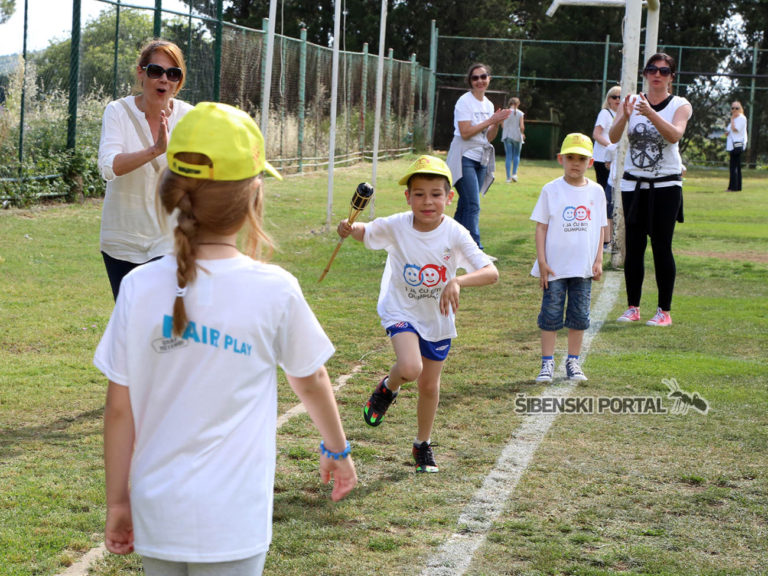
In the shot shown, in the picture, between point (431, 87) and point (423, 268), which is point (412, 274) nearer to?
point (423, 268)

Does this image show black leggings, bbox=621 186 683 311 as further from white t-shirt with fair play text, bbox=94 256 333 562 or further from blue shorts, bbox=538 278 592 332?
white t-shirt with fair play text, bbox=94 256 333 562

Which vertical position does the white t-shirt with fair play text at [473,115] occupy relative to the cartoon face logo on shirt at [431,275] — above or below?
above

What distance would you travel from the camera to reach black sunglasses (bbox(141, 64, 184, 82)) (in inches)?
204

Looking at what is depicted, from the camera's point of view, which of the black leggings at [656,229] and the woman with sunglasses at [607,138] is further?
the woman with sunglasses at [607,138]

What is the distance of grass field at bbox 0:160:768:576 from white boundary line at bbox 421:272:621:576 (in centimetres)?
4

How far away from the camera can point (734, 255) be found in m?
13.4

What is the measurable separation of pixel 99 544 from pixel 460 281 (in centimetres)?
192

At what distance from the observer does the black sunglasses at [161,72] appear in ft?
17.0

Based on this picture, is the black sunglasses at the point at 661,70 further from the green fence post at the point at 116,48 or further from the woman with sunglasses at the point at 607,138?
the green fence post at the point at 116,48

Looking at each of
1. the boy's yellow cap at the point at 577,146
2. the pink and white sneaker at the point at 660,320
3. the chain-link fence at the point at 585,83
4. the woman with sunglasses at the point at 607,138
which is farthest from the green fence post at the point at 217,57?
the chain-link fence at the point at 585,83

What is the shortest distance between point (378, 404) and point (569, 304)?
2138 mm

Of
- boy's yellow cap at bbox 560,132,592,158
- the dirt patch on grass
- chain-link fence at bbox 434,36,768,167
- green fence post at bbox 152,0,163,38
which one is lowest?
the dirt patch on grass
